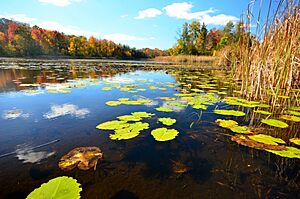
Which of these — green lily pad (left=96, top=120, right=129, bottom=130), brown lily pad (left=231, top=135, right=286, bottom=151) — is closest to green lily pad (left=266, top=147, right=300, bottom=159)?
brown lily pad (left=231, top=135, right=286, bottom=151)

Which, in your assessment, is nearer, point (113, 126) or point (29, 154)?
point (29, 154)

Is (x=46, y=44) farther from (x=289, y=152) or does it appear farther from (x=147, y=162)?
(x=289, y=152)

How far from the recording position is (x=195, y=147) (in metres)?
1.59

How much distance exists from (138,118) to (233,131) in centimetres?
117

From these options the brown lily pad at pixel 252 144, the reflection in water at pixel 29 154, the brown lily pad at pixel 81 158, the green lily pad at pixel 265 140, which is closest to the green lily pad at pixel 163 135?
the brown lily pad at pixel 81 158

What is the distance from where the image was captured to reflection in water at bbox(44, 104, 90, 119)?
234cm

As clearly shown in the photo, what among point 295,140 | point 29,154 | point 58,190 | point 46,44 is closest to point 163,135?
point 58,190

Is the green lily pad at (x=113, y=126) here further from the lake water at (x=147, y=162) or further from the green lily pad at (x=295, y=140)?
the green lily pad at (x=295, y=140)

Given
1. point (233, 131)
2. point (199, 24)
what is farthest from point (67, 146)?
point (199, 24)

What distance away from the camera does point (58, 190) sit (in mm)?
934

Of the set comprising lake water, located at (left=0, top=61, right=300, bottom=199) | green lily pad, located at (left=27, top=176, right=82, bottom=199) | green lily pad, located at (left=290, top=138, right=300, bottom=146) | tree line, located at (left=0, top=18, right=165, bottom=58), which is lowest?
lake water, located at (left=0, top=61, right=300, bottom=199)

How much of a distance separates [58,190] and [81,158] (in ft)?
1.36

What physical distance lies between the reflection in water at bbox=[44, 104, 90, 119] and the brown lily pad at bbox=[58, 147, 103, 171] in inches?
39.7

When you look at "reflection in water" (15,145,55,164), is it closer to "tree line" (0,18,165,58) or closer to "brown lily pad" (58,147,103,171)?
"brown lily pad" (58,147,103,171)
